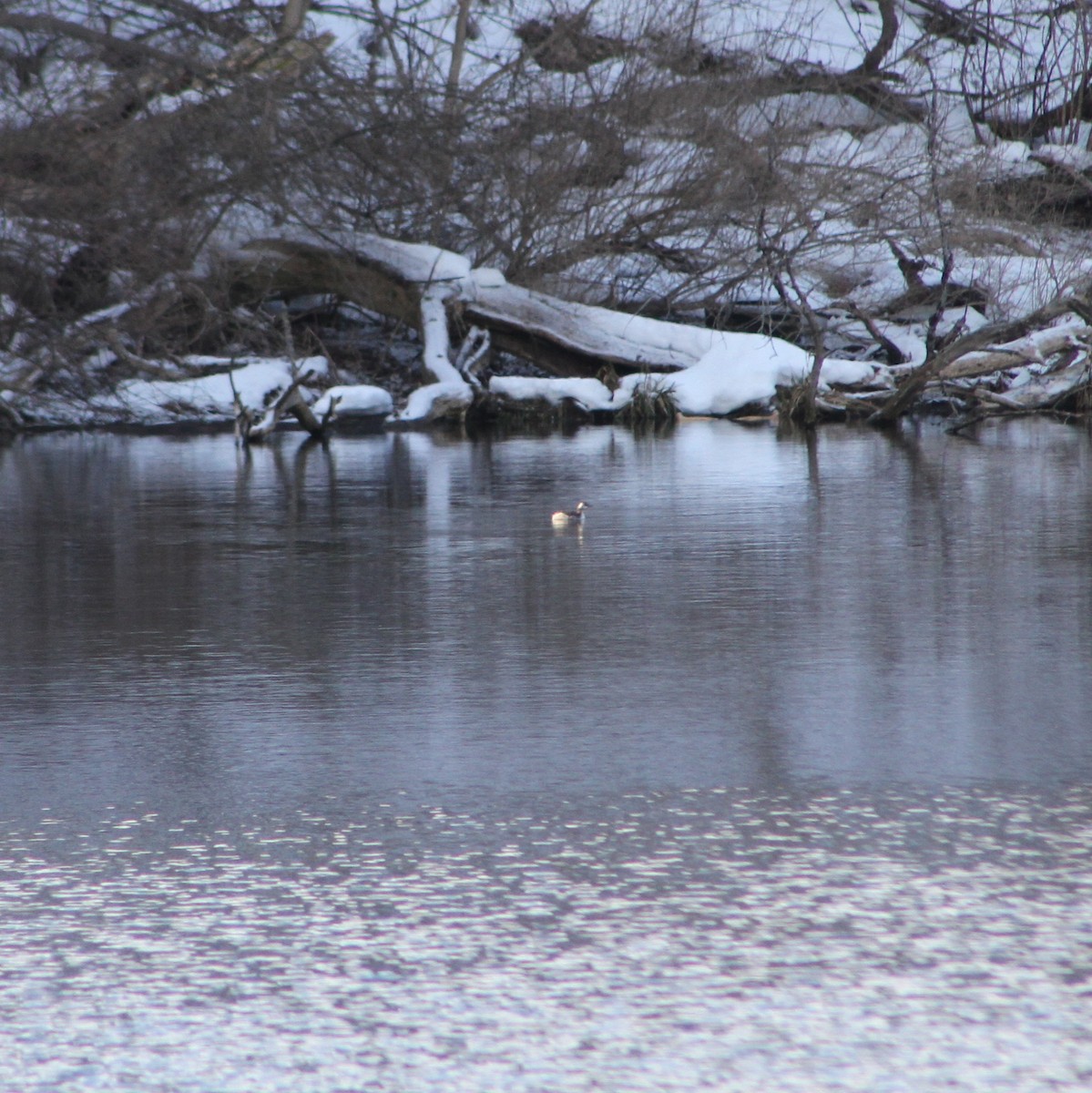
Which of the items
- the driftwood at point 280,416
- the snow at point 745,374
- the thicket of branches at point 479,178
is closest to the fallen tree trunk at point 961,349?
the thicket of branches at point 479,178

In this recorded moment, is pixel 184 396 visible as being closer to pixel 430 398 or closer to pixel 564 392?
pixel 430 398

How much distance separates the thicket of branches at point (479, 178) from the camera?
23.1 meters

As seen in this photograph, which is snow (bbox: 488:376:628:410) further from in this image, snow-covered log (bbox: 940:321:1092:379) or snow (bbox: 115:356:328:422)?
snow-covered log (bbox: 940:321:1092:379)

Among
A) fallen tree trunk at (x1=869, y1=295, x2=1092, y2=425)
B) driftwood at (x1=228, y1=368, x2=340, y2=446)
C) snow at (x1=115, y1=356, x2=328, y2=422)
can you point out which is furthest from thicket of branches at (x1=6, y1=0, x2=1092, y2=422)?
driftwood at (x1=228, y1=368, x2=340, y2=446)

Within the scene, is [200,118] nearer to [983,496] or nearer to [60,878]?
[983,496]

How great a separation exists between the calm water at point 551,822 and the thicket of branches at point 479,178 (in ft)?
49.0

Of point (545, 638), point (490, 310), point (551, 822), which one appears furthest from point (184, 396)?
point (551, 822)

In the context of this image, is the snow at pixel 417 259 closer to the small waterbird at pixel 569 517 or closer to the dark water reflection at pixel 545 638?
the dark water reflection at pixel 545 638

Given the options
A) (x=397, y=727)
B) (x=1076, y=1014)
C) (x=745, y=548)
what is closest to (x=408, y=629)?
(x=397, y=727)

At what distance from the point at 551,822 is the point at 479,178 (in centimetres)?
2249

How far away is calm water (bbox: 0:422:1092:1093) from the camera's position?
291cm

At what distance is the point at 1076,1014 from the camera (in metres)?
2.96

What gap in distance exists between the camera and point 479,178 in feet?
84.6

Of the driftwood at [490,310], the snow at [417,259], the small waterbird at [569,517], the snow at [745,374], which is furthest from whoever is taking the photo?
the snow at [417,259]
